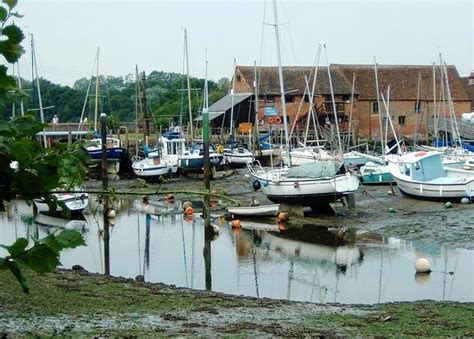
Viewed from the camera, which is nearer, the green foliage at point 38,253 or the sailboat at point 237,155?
the green foliage at point 38,253

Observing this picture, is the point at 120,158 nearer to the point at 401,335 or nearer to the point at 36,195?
the point at 401,335

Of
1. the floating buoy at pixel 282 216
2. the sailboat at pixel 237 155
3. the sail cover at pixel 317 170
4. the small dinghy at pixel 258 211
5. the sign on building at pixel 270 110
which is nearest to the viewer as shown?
the floating buoy at pixel 282 216

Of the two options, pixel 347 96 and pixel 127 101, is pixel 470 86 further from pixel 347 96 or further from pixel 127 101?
pixel 127 101

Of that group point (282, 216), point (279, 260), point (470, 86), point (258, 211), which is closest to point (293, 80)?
point (470, 86)

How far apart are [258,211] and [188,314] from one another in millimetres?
19539

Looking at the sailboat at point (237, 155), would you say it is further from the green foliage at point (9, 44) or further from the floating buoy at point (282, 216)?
the green foliage at point (9, 44)

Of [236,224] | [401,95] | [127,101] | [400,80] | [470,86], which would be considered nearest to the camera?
[236,224]

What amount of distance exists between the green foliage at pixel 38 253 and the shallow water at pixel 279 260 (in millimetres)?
13547

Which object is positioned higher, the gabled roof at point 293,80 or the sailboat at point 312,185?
the gabled roof at point 293,80

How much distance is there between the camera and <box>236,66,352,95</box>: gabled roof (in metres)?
74.9

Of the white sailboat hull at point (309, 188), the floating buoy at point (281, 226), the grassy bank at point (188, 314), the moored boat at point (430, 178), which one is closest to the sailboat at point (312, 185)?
the white sailboat hull at point (309, 188)

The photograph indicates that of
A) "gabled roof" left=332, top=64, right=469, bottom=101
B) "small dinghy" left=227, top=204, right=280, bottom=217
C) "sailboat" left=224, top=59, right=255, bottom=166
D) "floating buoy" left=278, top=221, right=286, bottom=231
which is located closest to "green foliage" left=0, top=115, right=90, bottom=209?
"floating buoy" left=278, top=221, right=286, bottom=231

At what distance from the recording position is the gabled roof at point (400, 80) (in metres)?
77.9

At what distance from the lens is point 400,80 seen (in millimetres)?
80125
